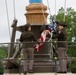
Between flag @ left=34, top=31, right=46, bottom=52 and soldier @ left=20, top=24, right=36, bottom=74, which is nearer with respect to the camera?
soldier @ left=20, top=24, right=36, bottom=74

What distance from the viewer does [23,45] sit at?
17141 millimetres

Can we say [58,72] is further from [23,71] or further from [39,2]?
[39,2]

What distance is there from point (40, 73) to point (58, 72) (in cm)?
54

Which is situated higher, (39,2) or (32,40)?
(39,2)

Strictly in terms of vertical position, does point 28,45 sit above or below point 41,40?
below

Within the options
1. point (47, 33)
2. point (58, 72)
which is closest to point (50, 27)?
point (47, 33)

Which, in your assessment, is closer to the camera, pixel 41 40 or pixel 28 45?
pixel 28 45

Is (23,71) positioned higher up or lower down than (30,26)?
lower down

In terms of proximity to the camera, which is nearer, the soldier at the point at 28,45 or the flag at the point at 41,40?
the soldier at the point at 28,45

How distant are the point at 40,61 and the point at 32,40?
2.84 ft

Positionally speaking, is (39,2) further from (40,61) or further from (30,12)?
(40,61)

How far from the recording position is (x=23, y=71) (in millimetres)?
17234

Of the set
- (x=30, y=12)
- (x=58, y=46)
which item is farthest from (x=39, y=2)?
(x=58, y=46)

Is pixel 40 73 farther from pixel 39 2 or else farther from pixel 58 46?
pixel 39 2
